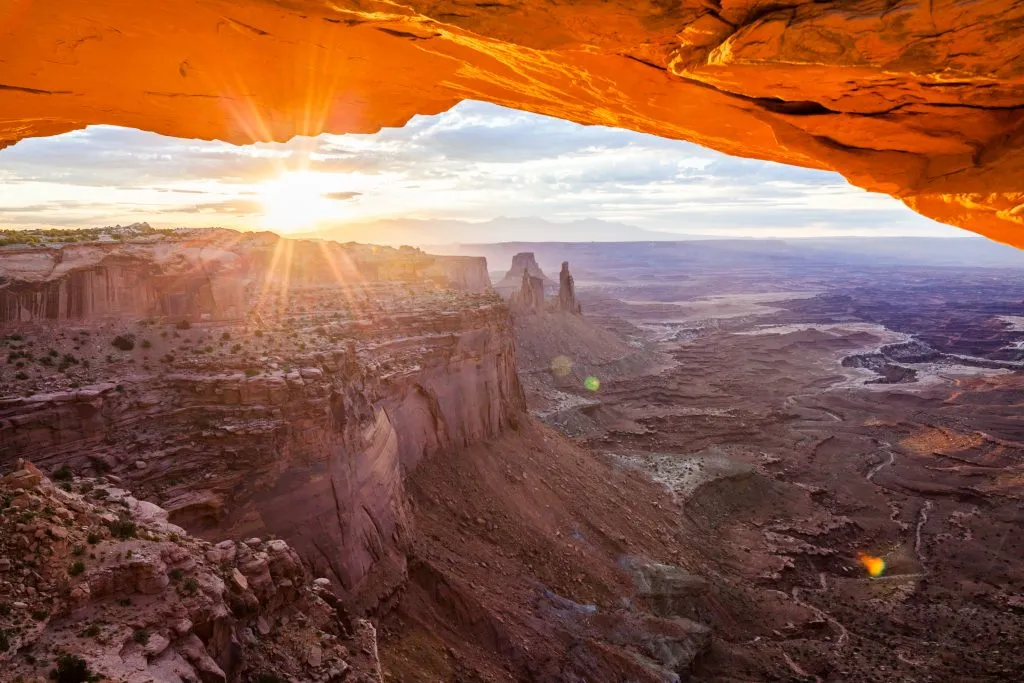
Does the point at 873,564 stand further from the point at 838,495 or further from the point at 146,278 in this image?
the point at 146,278

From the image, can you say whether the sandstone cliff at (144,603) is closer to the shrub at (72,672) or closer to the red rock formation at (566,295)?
the shrub at (72,672)

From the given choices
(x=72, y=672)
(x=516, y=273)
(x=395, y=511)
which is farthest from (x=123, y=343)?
(x=516, y=273)

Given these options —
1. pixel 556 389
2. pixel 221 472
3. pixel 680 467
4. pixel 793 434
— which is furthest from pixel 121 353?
pixel 793 434

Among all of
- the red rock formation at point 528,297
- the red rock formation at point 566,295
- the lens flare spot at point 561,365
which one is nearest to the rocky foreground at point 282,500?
the lens flare spot at point 561,365

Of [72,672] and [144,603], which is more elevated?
[72,672]

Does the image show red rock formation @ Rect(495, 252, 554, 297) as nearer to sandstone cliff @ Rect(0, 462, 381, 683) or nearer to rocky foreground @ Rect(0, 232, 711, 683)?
rocky foreground @ Rect(0, 232, 711, 683)
